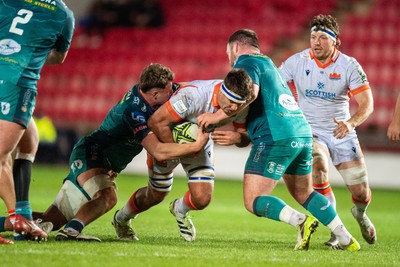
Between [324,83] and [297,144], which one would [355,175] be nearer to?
[324,83]

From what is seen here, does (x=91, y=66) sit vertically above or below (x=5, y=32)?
below

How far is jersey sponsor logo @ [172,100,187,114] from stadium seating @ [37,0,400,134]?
41.3 feet

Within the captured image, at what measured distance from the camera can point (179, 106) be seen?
6867 mm

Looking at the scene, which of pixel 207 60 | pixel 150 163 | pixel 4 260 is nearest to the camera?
pixel 4 260

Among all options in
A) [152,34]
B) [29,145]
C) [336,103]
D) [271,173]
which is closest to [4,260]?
[29,145]

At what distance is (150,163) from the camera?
766 cm

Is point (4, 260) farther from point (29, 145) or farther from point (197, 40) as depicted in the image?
point (197, 40)

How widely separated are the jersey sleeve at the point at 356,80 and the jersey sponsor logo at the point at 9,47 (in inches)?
133

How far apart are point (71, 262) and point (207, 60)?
15791 mm

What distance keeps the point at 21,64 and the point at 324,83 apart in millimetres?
3211

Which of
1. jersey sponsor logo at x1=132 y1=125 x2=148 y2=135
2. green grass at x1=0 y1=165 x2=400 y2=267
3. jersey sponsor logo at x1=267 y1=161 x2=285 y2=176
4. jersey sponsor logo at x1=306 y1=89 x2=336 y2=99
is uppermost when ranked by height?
jersey sponsor logo at x1=132 y1=125 x2=148 y2=135

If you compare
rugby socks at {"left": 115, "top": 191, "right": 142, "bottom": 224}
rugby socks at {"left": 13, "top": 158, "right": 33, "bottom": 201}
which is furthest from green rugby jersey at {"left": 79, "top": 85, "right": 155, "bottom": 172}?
rugby socks at {"left": 13, "top": 158, "right": 33, "bottom": 201}

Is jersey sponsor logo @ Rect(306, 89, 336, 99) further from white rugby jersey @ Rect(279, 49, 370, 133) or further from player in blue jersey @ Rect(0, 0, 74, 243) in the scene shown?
player in blue jersey @ Rect(0, 0, 74, 243)

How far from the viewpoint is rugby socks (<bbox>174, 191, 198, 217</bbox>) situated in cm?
740
